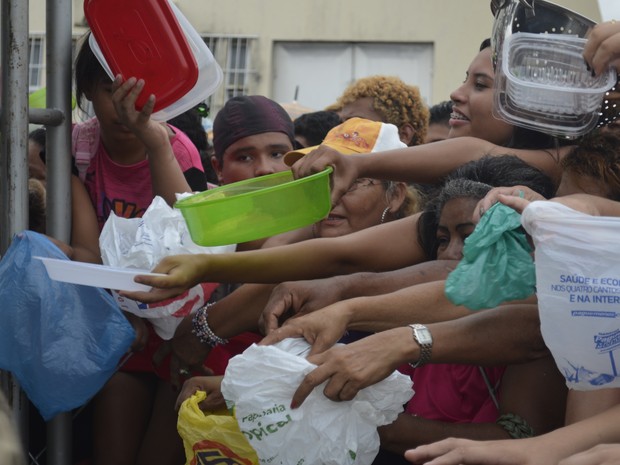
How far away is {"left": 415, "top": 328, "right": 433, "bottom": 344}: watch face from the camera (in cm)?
220

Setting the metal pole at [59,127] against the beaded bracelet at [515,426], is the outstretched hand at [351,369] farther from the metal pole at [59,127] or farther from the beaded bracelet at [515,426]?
the metal pole at [59,127]

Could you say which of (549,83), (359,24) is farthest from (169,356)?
(359,24)

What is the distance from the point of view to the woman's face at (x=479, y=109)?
3.14 metres

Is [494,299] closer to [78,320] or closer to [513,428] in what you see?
[513,428]

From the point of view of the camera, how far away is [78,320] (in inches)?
104

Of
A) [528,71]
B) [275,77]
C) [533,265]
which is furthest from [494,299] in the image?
[275,77]

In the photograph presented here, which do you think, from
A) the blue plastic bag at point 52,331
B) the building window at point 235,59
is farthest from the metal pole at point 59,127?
the building window at point 235,59

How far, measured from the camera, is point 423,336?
86.8 inches

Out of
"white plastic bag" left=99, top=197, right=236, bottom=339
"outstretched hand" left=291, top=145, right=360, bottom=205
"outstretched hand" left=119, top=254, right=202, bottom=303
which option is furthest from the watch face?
"white plastic bag" left=99, top=197, right=236, bottom=339

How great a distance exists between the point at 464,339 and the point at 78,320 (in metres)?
0.99

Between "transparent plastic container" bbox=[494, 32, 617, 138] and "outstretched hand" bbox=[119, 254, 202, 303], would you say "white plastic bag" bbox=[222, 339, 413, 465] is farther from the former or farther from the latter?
"transparent plastic container" bbox=[494, 32, 617, 138]

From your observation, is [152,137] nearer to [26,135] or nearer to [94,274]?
[26,135]

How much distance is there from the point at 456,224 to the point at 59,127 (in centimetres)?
110

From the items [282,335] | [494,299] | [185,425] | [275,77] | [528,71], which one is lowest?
A: [275,77]
